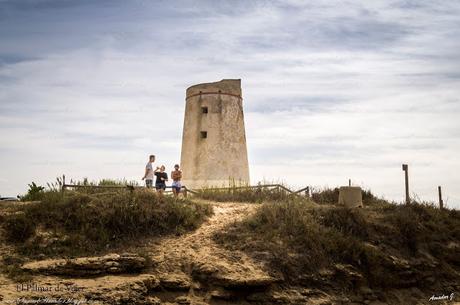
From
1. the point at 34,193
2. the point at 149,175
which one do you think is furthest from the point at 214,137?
the point at 34,193

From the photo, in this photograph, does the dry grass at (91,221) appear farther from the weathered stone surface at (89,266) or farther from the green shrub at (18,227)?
the weathered stone surface at (89,266)

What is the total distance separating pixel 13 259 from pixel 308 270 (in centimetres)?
717

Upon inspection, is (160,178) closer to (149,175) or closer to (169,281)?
(149,175)

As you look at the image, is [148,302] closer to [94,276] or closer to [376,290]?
[94,276]

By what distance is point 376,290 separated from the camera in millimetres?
13227

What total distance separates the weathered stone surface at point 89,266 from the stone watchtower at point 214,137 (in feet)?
32.6

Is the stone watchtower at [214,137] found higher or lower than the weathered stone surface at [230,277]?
higher

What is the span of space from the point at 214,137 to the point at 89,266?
1174cm

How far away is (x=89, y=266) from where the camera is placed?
11.0 meters

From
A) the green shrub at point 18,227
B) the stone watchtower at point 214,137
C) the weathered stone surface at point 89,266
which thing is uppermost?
the stone watchtower at point 214,137

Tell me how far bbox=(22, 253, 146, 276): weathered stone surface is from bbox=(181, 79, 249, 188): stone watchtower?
993cm

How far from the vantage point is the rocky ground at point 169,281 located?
1016 cm

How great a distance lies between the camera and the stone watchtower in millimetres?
21703

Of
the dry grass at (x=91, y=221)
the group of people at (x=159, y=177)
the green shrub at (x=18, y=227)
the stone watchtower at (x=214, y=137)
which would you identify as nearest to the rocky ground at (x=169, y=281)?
the dry grass at (x=91, y=221)
